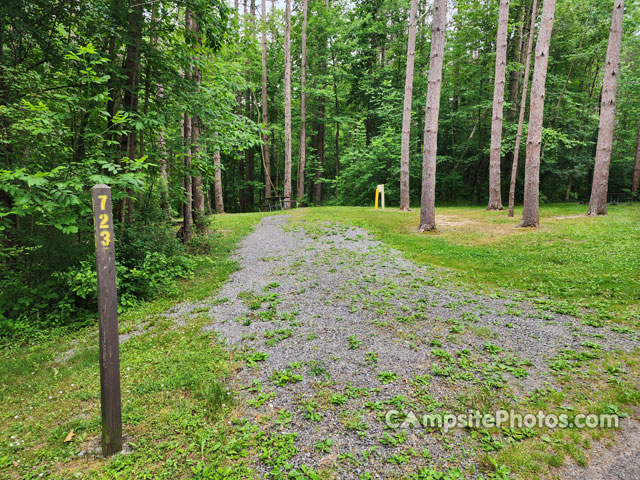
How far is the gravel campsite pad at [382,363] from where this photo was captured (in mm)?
2330

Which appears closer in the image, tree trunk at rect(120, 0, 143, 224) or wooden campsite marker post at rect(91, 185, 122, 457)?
wooden campsite marker post at rect(91, 185, 122, 457)

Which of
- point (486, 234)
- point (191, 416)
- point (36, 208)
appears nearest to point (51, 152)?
point (36, 208)

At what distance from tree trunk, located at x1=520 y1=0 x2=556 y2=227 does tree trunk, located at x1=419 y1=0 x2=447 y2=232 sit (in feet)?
9.72

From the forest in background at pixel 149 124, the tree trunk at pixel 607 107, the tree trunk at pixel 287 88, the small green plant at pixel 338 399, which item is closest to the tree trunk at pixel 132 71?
the forest in background at pixel 149 124

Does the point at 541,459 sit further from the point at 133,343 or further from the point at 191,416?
the point at 133,343

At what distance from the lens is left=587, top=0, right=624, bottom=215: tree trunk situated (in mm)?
11086

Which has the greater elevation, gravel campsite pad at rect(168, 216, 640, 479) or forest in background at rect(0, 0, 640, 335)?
forest in background at rect(0, 0, 640, 335)

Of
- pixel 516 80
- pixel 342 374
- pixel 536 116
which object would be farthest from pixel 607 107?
pixel 342 374

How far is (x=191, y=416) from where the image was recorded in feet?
8.91

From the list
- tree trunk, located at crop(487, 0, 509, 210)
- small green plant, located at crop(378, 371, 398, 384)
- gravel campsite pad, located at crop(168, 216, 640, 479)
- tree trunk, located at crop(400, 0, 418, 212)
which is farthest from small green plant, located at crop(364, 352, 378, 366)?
tree trunk, located at crop(487, 0, 509, 210)

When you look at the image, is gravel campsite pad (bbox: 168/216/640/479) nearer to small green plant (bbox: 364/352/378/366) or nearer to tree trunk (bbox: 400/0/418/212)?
small green plant (bbox: 364/352/378/366)

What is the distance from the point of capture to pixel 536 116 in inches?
390

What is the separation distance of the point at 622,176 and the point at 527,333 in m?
24.2

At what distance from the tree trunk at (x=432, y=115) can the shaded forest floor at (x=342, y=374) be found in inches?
146
